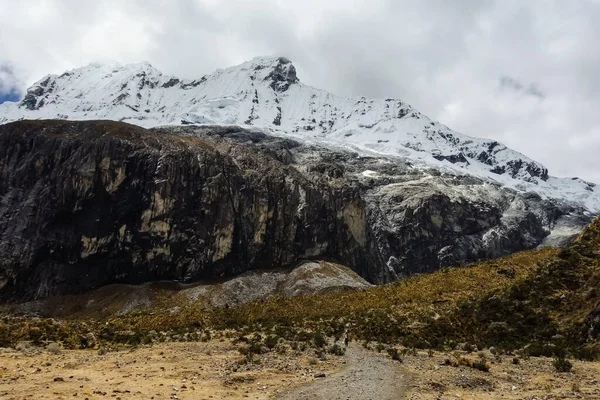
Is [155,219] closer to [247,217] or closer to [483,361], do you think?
[247,217]

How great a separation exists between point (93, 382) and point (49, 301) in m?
94.0

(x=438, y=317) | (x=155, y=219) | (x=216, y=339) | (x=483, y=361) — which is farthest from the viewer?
(x=155, y=219)

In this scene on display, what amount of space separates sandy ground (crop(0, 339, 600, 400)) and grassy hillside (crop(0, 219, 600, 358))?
20.7 feet

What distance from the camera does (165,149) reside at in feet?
431

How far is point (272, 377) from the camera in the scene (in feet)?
76.3

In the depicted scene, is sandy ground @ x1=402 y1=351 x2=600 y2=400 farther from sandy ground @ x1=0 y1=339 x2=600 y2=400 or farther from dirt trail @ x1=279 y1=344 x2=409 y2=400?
dirt trail @ x1=279 y1=344 x2=409 y2=400

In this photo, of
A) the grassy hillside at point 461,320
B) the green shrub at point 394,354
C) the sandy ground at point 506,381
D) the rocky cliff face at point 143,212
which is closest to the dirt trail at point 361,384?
the green shrub at point 394,354

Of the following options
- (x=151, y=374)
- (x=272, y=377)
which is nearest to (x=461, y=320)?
(x=272, y=377)

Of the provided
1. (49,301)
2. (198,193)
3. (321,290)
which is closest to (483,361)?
(321,290)

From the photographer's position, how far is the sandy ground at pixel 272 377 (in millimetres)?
19734

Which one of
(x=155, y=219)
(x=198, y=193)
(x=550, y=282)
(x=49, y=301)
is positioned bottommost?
(x=49, y=301)

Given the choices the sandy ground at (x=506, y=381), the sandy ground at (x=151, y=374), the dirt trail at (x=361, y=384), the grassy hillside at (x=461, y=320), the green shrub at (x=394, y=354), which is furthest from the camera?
the grassy hillside at (x=461, y=320)

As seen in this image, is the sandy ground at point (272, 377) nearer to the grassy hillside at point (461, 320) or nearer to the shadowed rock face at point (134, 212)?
the grassy hillside at point (461, 320)

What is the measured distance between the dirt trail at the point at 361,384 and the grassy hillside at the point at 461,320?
28.7 ft
